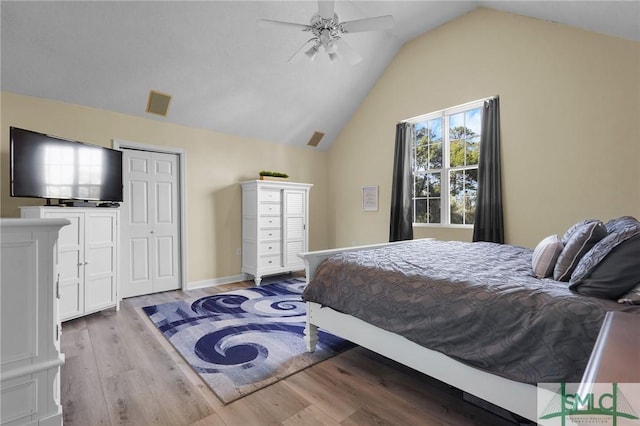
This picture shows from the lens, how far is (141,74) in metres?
3.37

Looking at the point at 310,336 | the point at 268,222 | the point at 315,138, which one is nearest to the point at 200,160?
the point at 268,222

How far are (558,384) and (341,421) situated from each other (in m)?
1.01

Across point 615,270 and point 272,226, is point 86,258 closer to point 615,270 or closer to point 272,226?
point 272,226

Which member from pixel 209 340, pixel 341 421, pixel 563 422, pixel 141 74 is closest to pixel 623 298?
pixel 563 422

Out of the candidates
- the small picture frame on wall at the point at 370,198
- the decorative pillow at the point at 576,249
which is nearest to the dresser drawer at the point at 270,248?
the small picture frame on wall at the point at 370,198

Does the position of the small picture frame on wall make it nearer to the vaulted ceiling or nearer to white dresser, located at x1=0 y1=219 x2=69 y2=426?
the vaulted ceiling

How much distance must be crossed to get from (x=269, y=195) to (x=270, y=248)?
0.79m

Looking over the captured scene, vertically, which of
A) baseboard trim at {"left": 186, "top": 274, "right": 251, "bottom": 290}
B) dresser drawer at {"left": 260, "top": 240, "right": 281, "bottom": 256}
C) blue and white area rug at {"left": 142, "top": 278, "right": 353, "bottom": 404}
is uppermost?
dresser drawer at {"left": 260, "top": 240, "right": 281, "bottom": 256}

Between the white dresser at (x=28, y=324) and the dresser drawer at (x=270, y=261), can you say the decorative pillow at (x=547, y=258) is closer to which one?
the white dresser at (x=28, y=324)

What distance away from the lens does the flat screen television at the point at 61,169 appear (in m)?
2.63

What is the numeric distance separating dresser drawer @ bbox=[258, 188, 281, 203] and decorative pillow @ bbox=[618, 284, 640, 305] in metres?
3.85

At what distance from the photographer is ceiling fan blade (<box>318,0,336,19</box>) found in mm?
2389

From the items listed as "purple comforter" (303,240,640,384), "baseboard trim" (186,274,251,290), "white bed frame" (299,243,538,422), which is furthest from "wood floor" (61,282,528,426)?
"baseboard trim" (186,274,251,290)

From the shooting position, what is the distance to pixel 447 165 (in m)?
4.27
